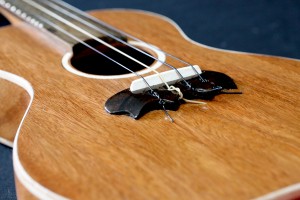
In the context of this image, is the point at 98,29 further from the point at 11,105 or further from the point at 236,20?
the point at 236,20

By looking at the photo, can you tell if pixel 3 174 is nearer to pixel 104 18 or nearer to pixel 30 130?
pixel 30 130

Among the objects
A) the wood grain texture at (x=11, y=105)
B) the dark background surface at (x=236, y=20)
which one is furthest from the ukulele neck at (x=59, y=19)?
the dark background surface at (x=236, y=20)

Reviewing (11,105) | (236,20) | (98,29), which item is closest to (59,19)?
(98,29)

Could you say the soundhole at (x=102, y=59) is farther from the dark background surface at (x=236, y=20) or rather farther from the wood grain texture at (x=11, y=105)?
the dark background surface at (x=236, y=20)

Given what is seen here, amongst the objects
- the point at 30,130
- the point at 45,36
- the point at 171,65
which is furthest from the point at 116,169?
the point at 45,36

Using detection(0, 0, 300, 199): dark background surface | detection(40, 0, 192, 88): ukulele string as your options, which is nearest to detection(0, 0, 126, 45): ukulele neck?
detection(40, 0, 192, 88): ukulele string
